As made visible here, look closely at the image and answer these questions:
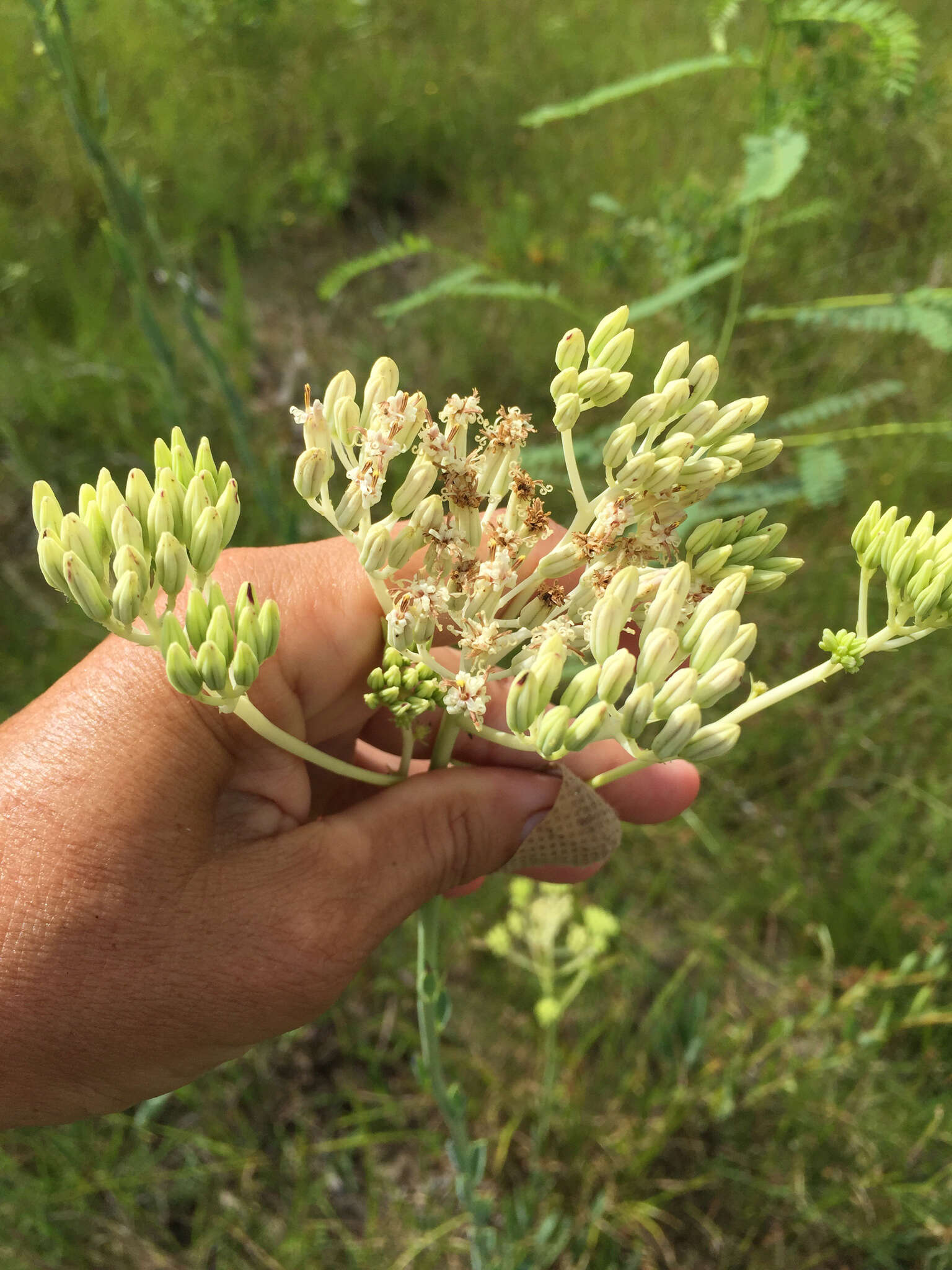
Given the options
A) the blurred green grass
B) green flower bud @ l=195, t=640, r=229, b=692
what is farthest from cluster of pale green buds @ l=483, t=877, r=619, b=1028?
green flower bud @ l=195, t=640, r=229, b=692

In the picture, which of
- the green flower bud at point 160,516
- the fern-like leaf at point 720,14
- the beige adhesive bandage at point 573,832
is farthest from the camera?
the fern-like leaf at point 720,14

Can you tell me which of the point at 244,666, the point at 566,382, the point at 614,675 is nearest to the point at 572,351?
the point at 566,382

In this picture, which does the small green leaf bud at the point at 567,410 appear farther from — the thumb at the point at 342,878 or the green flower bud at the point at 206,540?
the thumb at the point at 342,878

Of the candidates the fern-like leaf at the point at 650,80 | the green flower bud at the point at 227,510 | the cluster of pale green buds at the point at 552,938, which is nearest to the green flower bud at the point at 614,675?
the green flower bud at the point at 227,510

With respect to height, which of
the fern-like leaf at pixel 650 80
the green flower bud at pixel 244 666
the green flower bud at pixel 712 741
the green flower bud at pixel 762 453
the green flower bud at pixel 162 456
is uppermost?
the fern-like leaf at pixel 650 80

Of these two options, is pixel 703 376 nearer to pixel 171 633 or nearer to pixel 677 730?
pixel 677 730

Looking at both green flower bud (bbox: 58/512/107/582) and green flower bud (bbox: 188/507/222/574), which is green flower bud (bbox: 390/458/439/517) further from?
green flower bud (bbox: 58/512/107/582)
